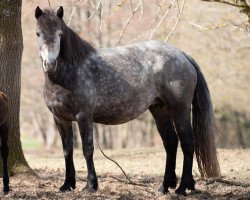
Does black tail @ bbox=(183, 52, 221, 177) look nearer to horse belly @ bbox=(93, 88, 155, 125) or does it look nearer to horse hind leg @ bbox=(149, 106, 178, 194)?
horse hind leg @ bbox=(149, 106, 178, 194)

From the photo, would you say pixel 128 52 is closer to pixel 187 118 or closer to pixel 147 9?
pixel 187 118

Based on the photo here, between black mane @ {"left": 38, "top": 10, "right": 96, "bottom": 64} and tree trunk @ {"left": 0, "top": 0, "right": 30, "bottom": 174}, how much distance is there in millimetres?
2222

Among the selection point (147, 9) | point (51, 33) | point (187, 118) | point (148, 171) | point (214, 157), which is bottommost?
point (148, 171)

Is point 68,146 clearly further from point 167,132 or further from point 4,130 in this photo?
point 167,132

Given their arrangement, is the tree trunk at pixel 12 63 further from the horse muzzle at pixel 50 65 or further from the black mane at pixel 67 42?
the horse muzzle at pixel 50 65

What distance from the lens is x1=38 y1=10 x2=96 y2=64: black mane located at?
7.14 meters

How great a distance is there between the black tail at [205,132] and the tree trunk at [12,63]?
287 cm

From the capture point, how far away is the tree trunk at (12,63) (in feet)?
31.0

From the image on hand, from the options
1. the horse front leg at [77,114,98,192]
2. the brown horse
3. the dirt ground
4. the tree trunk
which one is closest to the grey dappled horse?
the horse front leg at [77,114,98,192]

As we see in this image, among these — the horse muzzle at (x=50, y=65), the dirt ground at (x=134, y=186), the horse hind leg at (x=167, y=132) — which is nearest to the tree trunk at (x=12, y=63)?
the dirt ground at (x=134, y=186)

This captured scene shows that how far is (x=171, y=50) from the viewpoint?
826 centimetres

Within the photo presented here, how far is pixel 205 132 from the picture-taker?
27.2 ft

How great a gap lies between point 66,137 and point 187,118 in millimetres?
1653

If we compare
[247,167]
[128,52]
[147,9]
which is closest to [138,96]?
[128,52]
